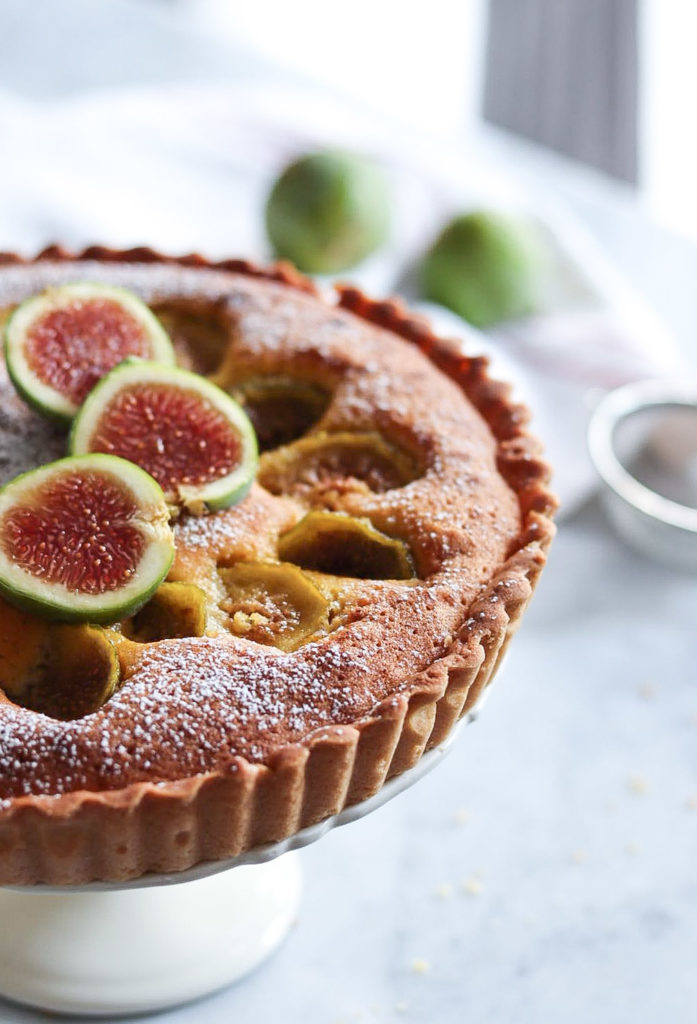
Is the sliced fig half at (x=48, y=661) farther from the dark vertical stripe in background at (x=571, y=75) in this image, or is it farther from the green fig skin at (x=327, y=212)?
the dark vertical stripe in background at (x=571, y=75)

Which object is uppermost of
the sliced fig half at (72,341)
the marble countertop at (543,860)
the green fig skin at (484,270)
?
the sliced fig half at (72,341)

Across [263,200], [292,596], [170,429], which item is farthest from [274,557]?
[263,200]

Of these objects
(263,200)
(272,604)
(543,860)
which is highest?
(272,604)

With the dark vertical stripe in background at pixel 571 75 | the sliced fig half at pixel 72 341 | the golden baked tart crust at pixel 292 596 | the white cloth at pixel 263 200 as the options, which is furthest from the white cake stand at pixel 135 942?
the dark vertical stripe in background at pixel 571 75

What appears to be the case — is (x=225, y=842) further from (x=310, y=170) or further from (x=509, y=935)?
(x=310, y=170)

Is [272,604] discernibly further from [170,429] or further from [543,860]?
[543,860]

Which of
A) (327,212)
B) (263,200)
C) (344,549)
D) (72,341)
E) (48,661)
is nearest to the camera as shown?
(48,661)

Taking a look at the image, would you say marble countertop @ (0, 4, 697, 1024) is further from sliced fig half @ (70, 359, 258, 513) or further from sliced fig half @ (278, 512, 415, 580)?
sliced fig half @ (70, 359, 258, 513)

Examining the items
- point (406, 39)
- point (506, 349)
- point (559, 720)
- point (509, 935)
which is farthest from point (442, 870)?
point (406, 39)
